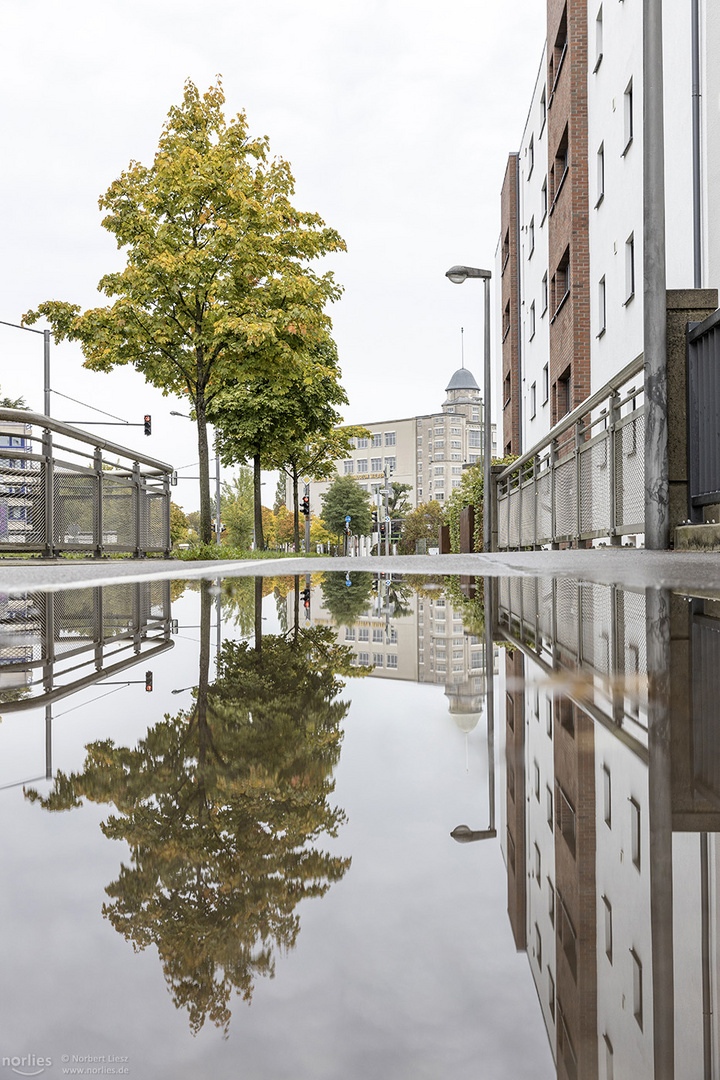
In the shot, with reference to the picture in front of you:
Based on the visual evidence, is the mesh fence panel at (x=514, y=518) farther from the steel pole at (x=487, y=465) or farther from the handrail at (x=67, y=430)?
the handrail at (x=67, y=430)

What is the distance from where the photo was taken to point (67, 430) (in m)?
9.88

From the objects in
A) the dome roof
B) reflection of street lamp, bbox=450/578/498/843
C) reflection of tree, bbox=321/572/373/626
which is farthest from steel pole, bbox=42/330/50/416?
the dome roof

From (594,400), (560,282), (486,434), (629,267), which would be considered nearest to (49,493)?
(594,400)

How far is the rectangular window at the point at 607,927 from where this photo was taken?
0.59m

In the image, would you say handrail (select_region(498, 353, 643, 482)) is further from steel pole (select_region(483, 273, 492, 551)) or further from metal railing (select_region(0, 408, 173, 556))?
metal railing (select_region(0, 408, 173, 556))

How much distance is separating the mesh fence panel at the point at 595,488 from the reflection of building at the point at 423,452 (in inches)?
3924

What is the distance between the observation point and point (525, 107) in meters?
27.1

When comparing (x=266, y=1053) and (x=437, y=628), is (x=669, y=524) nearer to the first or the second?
(x=437, y=628)

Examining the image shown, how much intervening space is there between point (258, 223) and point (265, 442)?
11.4 metres

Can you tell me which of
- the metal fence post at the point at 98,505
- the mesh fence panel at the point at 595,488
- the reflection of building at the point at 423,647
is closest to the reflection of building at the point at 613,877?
the reflection of building at the point at 423,647

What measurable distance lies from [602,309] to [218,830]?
18.8m

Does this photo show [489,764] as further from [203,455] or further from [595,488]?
[203,455]

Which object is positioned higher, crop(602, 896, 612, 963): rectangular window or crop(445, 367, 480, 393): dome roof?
crop(445, 367, 480, 393): dome roof

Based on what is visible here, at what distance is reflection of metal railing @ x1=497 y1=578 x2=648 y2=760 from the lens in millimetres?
1318
